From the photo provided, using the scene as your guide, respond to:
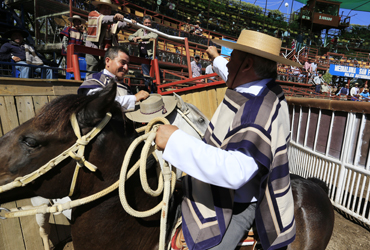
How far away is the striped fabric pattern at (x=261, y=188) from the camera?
1.08m

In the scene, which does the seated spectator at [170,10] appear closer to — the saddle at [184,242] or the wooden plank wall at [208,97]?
the wooden plank wall at [208,97]

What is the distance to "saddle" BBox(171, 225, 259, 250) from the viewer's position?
54.5 inches

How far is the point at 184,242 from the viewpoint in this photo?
1.39 meters

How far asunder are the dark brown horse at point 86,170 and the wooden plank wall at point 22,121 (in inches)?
71.7

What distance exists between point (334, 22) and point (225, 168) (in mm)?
48024

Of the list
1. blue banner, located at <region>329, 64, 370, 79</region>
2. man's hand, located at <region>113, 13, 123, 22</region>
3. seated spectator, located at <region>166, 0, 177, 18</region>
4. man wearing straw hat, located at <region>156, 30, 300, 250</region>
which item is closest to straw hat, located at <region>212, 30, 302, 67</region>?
man wearing straw hat, located at <region>156, 30, 300, 250</region>

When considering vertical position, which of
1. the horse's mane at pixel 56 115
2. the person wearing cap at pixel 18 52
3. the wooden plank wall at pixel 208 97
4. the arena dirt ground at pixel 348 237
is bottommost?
the arena dirt ground at pixel 348 237

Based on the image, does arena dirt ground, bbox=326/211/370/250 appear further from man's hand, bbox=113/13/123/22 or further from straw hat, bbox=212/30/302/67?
man's hand, bbox=113/13/123/22

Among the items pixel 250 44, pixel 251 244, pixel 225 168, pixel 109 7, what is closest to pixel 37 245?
pixel 251 244

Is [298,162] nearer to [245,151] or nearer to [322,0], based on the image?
[245,151]

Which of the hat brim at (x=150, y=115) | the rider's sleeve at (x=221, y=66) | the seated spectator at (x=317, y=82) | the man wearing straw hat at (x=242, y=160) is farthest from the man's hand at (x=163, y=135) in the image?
the seated spectator at (x=317, y=82)

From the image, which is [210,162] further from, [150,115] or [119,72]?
[119,72]

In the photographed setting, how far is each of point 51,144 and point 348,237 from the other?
4.66 m

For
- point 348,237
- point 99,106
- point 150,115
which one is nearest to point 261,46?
point 99,106
